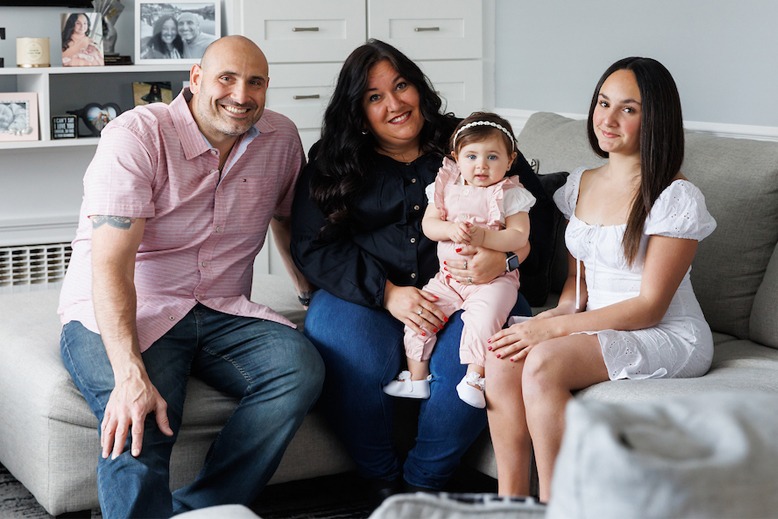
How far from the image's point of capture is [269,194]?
2.42m

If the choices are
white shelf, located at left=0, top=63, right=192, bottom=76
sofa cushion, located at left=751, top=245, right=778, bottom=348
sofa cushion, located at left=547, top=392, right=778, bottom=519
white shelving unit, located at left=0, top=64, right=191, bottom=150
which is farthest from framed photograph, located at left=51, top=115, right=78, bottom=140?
sofa cushion, located at left=547, top=392, right=778, bottom=519

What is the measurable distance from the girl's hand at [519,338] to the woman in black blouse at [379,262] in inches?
5.8

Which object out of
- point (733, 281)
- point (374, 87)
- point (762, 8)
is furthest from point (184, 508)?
point (762, 8)

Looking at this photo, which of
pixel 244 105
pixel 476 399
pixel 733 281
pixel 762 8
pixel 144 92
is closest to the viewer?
pixel 476 399

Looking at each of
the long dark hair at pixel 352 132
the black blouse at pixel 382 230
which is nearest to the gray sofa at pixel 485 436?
the black blouse at pixel 382 230

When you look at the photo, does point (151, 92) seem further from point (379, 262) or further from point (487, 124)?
point (487, 124)

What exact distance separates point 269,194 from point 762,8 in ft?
5.07

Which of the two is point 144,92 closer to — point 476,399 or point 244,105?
point 244,105

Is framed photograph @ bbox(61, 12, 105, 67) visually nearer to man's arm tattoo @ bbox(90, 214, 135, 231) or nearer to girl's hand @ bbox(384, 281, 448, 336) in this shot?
man's arm tattoo @ bbox(90, 214, 135, 231)

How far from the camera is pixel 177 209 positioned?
226 centimetres

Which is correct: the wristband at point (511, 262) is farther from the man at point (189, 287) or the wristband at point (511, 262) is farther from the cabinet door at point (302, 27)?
the cabinet door at point (302, 27)

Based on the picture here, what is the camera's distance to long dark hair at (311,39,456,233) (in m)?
2.43

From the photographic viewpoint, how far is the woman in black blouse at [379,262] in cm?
224

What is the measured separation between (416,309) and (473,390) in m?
0.25
